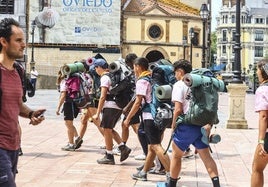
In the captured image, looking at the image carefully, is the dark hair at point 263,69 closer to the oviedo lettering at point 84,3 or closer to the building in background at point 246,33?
the oviedo lettering at point 84,3

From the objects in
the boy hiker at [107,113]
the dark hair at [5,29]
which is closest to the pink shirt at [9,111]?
the dark hair at [5,29]

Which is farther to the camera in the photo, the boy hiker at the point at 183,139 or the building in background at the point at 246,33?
the building in background at the point at 246,33

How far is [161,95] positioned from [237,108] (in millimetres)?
9152

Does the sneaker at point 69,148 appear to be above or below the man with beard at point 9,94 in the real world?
below

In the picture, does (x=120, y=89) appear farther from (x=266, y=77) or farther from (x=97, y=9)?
(x=97, y=9)

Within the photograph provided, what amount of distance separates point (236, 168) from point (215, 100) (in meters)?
3.07

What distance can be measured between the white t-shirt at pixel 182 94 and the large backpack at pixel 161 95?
51cm

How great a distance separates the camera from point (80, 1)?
166 ft

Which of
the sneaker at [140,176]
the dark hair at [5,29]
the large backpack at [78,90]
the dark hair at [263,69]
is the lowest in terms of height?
the sneaker at [140,176]

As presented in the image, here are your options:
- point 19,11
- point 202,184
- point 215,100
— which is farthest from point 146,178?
point 19,11

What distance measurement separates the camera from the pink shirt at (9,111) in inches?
174

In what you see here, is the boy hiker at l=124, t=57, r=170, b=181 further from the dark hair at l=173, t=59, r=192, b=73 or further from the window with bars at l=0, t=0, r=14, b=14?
the window with bars at l=0, t=0, r=14, b=14

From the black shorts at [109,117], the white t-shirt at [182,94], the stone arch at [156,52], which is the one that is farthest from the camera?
the stone arch at [156,52]

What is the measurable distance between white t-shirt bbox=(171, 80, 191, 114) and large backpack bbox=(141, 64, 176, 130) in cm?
51
